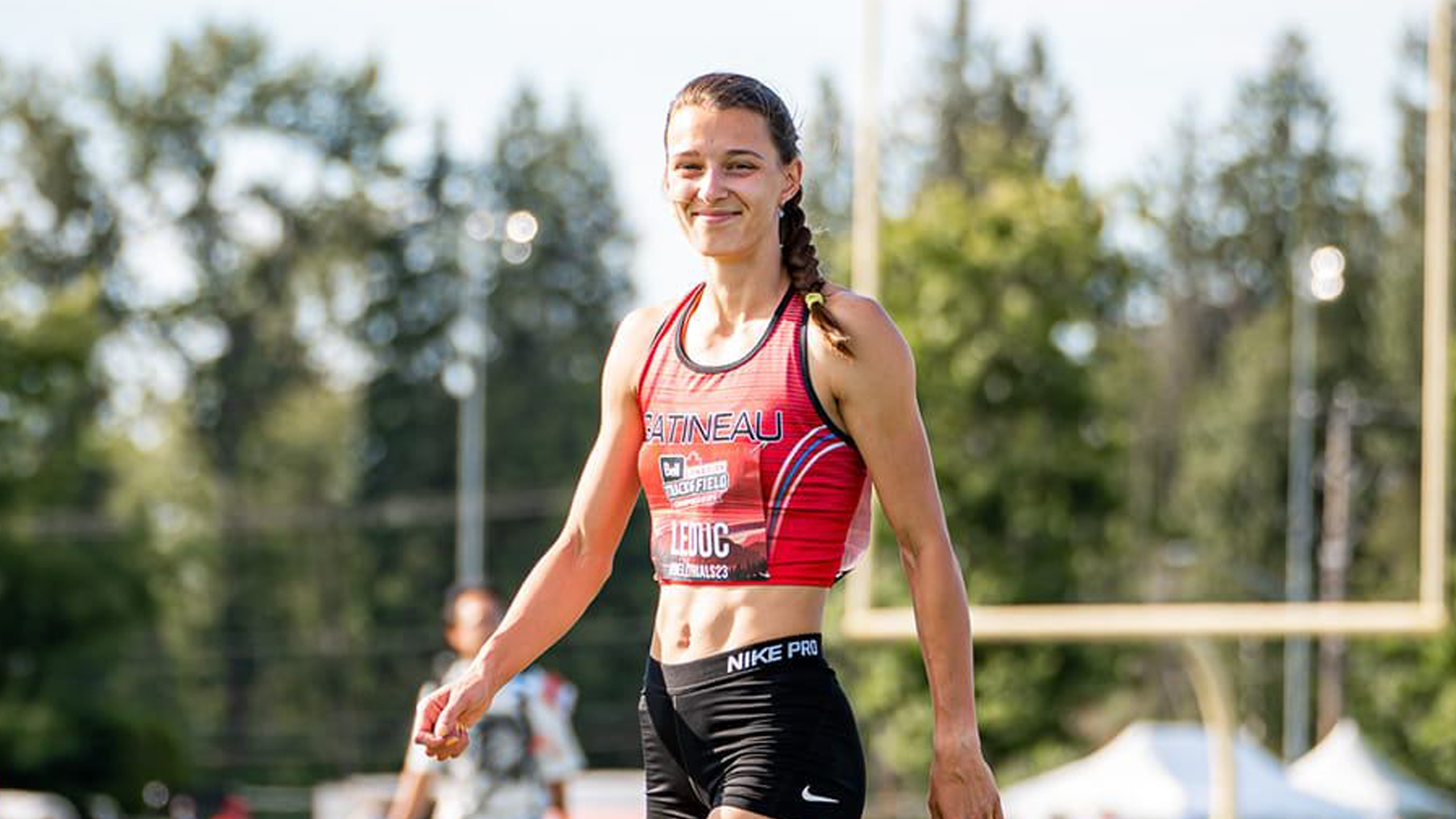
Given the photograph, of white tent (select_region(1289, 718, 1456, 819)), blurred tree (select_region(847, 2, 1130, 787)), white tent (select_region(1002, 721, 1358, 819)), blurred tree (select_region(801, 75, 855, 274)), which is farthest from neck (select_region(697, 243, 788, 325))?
blurred tree (select_region(801, 75, 855, 274))

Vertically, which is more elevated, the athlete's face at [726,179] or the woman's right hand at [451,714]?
the athlete's face at [726,179]

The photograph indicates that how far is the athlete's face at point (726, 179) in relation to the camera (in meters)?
4.77

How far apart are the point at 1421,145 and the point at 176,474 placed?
28.3 metres

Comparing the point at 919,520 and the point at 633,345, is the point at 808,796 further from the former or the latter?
the point at 633,345

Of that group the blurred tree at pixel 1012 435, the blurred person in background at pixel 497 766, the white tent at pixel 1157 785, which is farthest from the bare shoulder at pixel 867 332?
the blurred tree at pixel 1012 435

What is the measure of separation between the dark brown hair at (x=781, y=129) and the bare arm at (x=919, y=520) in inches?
3.5

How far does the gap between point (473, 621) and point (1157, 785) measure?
1852 centimetres

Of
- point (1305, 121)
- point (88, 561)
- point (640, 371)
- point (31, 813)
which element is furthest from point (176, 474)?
point (640, 371)

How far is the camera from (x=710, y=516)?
15.6 ft

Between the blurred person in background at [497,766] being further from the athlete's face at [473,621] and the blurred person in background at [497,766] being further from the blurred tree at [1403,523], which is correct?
the blurred tree at [1403,523]

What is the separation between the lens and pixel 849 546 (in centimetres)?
481

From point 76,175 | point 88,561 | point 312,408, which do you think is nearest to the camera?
point 88,561

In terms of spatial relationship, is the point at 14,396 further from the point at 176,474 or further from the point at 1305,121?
the point at 1305,121

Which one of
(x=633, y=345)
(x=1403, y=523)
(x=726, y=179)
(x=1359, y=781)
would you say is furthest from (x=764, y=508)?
(x=1403, y=523)
